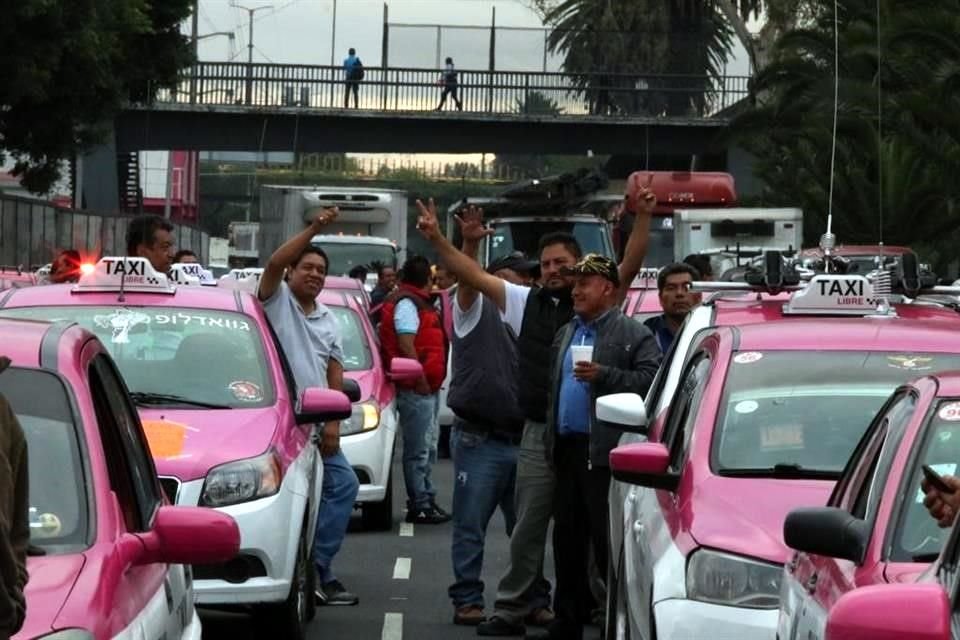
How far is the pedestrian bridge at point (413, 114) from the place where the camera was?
53.9 meters

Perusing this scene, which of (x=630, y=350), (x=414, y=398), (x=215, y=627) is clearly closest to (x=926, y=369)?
(x=630, y=350)

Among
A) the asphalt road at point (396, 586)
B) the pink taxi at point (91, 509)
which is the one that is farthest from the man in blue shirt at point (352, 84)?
the pink taxi at point (91, 509)

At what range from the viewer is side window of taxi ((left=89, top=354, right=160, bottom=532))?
6.31 meters

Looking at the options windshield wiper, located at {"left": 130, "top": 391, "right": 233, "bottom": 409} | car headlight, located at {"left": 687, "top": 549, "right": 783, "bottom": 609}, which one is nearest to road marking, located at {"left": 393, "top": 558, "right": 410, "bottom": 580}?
windshield wiper, located at {"left": 130, "top": 391, "right": 233, "bottom": 409}

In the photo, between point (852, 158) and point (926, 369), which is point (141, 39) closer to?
point (852, 158)

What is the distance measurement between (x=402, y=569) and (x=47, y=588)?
930 cm

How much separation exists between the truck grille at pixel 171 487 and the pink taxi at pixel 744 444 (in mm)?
1839

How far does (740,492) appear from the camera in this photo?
8141 millimetres

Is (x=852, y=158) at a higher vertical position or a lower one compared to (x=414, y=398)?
higher

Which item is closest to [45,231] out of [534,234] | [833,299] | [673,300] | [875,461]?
[534,234]

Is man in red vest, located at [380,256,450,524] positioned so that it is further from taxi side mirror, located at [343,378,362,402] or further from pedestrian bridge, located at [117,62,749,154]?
pedestrian bridge, located at [117,62,749,154]

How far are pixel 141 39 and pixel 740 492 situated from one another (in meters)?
37.6

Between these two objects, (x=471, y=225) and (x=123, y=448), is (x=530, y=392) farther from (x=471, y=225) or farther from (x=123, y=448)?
(x=123, y=448)

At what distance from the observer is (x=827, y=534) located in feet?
19.2
